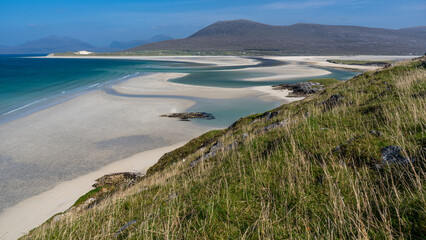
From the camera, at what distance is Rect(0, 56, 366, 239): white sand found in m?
13.7

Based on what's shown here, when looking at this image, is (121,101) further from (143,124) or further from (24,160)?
(24,160)

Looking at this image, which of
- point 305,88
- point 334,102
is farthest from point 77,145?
point 305,88

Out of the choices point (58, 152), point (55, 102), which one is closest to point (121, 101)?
point (55, 102)

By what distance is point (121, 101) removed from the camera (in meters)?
40.7

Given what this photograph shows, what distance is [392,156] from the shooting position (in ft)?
16.1

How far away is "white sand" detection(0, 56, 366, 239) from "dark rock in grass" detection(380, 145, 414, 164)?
46.0 ft

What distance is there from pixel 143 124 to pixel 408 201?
87.6 ft

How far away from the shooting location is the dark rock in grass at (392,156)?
15.4ft

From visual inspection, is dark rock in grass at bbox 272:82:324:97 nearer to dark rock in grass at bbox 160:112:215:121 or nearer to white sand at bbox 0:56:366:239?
white sand at bbox 0:56:366:239

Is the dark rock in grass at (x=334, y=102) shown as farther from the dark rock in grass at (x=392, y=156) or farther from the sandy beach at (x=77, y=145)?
the sandy beach at (x=77, y=145)

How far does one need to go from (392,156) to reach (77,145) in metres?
23.1

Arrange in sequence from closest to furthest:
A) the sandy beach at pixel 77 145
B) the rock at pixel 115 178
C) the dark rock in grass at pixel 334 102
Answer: the dark rock in grass at pixel 334 102 < the sandy beach at pixel 77 145 < the rock at pixel 115 178

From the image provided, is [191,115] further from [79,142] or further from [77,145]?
[77,145]

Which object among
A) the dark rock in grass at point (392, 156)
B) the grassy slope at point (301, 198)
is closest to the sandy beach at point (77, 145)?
the grassy slope at point (301, 198)
